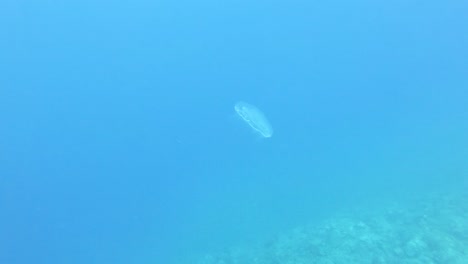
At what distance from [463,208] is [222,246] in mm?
5029

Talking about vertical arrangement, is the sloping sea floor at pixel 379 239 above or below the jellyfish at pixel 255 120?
below

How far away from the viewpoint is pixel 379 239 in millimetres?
7242

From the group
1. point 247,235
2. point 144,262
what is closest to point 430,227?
point 247,235

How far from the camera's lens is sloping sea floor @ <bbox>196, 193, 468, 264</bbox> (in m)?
6.70

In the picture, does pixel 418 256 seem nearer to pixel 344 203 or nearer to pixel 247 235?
pixel 344 203

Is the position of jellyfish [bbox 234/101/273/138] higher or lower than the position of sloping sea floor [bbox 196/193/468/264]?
higher

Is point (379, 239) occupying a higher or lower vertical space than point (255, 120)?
lower

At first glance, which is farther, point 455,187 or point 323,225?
point 455,187

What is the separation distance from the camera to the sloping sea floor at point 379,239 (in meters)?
6.70

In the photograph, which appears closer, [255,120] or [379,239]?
[379,239]

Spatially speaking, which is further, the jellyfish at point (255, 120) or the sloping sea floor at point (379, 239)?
the jellyfish at point (255, 120)

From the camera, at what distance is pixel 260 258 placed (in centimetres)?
790

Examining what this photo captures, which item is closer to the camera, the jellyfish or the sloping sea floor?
the sloping sea floor

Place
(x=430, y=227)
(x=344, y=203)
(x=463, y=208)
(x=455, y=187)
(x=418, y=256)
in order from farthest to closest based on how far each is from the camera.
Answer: (x=344, y=203), (x=455, y=187), (x=463, y=208), (x=430, y=227), (x=418, y=256)
